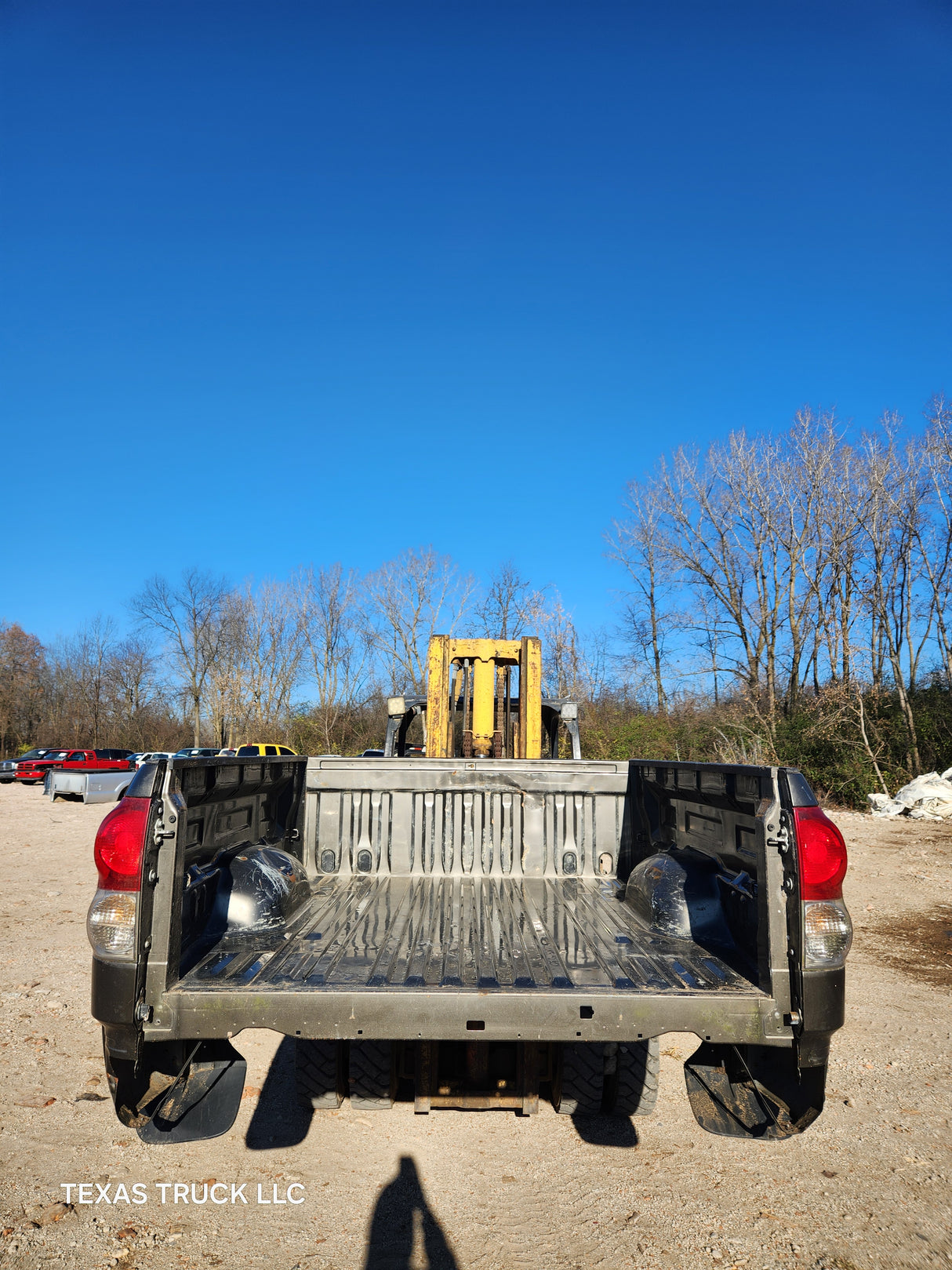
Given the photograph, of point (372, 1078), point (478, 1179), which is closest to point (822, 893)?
point (478, 1179)

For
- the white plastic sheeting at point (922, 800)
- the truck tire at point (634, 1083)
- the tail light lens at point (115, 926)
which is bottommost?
the truck tire at point (634, 1083)

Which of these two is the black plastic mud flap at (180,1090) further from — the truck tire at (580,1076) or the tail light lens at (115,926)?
the truck tire at (580,1076)

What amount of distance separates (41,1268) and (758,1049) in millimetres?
2649

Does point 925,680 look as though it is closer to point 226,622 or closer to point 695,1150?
point 695,1150

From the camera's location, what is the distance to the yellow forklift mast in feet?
23.0

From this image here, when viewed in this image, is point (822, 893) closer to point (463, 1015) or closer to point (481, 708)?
point (463, 1015)

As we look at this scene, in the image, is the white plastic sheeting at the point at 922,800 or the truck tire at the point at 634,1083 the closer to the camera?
the truck tire at the point at 634,1083

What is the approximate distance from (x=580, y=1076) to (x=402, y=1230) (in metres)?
1.09

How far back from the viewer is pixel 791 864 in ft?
8.82

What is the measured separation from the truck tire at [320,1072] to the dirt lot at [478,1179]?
24 centimetres

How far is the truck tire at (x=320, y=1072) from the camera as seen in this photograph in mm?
3579

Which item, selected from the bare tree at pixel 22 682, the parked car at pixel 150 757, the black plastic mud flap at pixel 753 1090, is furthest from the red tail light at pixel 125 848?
the bare tree at pixel 22 682

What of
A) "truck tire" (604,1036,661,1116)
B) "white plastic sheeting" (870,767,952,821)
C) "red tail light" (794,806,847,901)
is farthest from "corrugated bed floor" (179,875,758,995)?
"white plastic sheeting" (870,767,952,821)

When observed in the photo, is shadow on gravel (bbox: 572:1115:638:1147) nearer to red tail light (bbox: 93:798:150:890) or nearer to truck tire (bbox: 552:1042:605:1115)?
truck tire (bbox: 552:1042:605:1115)
